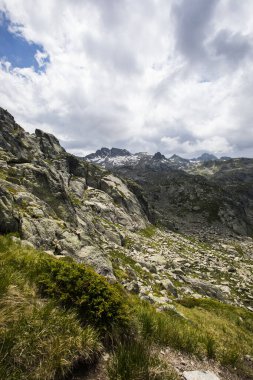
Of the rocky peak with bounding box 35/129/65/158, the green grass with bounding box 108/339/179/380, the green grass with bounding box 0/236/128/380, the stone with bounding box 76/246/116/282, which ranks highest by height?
the rocky peak with bounding box 35/129/65/158

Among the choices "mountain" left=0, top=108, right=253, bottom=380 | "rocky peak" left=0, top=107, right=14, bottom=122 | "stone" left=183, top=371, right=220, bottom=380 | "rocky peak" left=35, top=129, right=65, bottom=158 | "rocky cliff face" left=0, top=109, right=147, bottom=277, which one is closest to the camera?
"mountain" left=0, top=108, right=253, bottom=380

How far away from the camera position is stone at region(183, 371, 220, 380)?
21.9ft

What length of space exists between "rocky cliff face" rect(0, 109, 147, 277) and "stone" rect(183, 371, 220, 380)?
14.4 metres

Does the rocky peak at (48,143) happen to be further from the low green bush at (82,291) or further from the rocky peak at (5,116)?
the low green bush at (82,291)

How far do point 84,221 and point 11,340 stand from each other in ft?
117

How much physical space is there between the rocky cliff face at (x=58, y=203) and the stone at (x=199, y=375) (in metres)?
14.4

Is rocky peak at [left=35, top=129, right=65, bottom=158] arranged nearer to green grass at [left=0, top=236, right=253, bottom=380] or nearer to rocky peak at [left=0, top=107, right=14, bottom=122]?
rocky peak at [left=0, top=107, right=14, bottom=122]

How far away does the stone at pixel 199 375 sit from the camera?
6.68 metres

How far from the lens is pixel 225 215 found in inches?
4500

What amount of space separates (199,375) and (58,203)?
106 feet

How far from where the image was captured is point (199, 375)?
22.4 feet

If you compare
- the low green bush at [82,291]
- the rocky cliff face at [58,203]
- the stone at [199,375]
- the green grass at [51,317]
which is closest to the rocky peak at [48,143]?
the rocky cliff face at [58,203]

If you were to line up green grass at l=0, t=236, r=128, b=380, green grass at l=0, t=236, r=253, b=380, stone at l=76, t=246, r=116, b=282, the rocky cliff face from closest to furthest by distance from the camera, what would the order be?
1. green grass at l=0, t=236, r=128, b=380
2. green grass at l=0, t=236, r=253, b=380
3. stone at l=76, t=246, r=116, b=282
4. the rocky cliff face

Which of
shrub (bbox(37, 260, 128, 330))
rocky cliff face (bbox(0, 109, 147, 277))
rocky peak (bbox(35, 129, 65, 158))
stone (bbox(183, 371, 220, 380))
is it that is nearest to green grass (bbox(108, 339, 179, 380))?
stone (bbox(183, 371, 220, 380))
